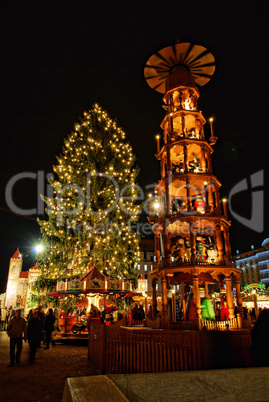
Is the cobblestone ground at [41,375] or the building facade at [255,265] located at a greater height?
the building facade at [255,265]

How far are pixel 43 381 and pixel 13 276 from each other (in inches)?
2875

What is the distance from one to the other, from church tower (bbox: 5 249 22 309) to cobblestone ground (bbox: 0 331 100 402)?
216 feet

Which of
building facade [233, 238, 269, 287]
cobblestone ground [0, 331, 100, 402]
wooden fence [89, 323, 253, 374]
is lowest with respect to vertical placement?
cobblestone ground [0, 331, 100, 402]

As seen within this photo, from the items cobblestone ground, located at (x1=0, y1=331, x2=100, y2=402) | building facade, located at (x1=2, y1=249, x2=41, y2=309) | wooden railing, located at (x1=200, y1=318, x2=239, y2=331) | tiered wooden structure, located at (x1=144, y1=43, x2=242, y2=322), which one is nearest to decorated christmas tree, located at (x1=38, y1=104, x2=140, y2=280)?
tiered wooden structure, located at (x1=144, y1=43, x2=242, y2=322)

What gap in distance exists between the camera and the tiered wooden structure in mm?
12805

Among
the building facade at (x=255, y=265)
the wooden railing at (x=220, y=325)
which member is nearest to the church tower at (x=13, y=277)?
the building facade at (x=255, y=265)

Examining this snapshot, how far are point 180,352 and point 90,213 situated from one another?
15513 millimetres

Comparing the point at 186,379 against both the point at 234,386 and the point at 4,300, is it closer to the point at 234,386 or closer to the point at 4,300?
the point at 234,386

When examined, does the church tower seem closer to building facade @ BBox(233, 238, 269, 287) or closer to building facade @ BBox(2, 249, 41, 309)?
building facade @ BBox(2, 249, 41, 309)

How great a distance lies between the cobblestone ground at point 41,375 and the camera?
5.93 metres

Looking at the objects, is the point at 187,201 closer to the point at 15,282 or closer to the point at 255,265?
the point at 15,282

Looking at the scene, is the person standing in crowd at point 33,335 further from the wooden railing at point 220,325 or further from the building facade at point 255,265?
the building facade at point 255,265

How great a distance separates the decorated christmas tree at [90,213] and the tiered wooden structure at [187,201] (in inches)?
258

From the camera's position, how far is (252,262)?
84875 millimetres
